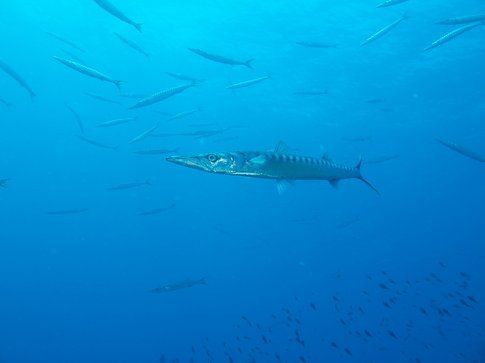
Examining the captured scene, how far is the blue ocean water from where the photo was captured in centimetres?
1923

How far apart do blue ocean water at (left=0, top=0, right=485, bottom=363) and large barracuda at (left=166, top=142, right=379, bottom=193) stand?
1.13ft

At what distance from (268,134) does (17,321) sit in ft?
146

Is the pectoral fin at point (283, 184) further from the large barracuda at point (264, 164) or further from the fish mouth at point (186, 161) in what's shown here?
the fish mouth at point (186, 161)

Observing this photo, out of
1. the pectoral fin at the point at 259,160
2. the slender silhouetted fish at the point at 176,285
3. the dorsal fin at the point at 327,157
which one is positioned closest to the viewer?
the pectoral fin at the point at 259,160

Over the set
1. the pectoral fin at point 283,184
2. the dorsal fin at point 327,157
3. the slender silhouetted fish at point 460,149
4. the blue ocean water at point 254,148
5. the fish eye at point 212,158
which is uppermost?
the fish eye at point 212,158

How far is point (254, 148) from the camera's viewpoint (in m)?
50.5

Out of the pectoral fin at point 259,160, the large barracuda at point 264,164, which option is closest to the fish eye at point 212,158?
the large barracuda at point 264,164

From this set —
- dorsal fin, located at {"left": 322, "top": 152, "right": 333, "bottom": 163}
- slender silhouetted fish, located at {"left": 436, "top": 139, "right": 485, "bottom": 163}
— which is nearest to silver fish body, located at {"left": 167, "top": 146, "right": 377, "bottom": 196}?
dorsal fin, located at {"left": 322, "top": 152, "right": 333, "bottom": 163}

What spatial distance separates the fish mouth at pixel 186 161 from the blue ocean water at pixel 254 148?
1006 millimetres

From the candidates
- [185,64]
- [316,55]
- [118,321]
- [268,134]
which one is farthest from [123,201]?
[316,55]

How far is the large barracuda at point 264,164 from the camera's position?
3.38 m

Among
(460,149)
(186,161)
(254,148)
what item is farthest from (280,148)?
(254,148)

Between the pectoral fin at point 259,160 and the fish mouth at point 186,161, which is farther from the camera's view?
the pectoral fin at point 259,160

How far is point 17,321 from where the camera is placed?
5606 cm
